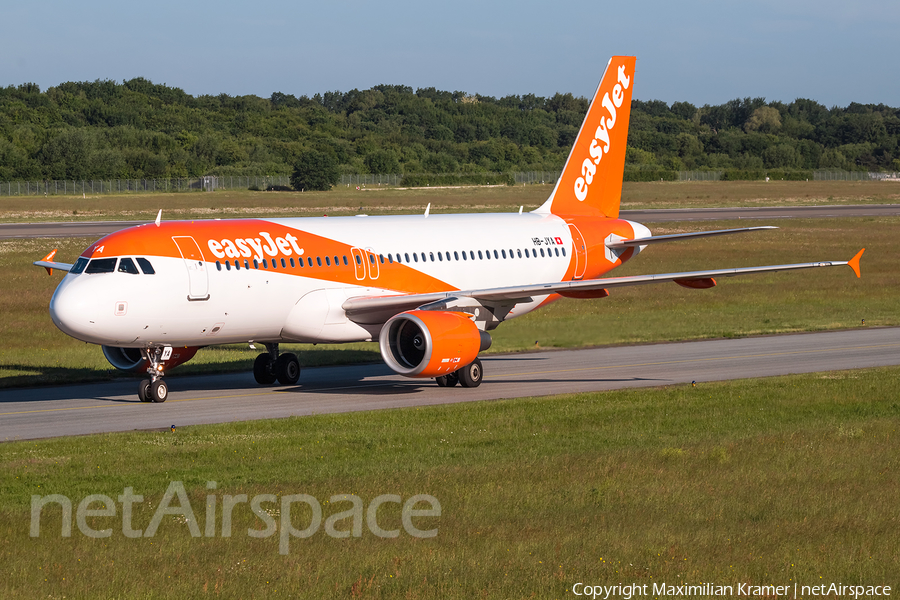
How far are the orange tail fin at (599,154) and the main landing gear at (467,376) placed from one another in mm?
8283

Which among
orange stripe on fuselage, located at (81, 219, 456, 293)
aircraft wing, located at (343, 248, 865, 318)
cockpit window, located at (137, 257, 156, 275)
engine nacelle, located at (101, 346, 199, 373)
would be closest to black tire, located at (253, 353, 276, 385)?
engine nacelle, located at (101, 346, 199, 373)

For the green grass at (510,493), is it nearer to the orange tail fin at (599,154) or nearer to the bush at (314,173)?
the orange tail fin at (599,154)

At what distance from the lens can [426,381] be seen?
31.6 meters

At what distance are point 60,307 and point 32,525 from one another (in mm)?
10290

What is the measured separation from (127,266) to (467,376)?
942cm

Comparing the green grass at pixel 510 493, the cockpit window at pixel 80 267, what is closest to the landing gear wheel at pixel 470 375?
the green grass at pixel 510 493

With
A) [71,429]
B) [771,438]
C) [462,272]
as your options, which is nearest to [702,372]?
[462,272]

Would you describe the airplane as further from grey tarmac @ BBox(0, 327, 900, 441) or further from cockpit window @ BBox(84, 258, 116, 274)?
grey tarmac @ BBox(0, 327, 900, 441)

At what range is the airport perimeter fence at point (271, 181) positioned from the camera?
15238 cm

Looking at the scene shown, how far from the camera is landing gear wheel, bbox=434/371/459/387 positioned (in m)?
30.1

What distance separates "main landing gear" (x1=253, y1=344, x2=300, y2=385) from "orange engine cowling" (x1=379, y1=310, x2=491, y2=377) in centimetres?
400

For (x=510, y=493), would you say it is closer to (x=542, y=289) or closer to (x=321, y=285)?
(x=542, y=289)

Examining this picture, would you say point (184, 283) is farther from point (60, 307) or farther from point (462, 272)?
point (462, 272)

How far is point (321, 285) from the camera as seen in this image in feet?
93.3
